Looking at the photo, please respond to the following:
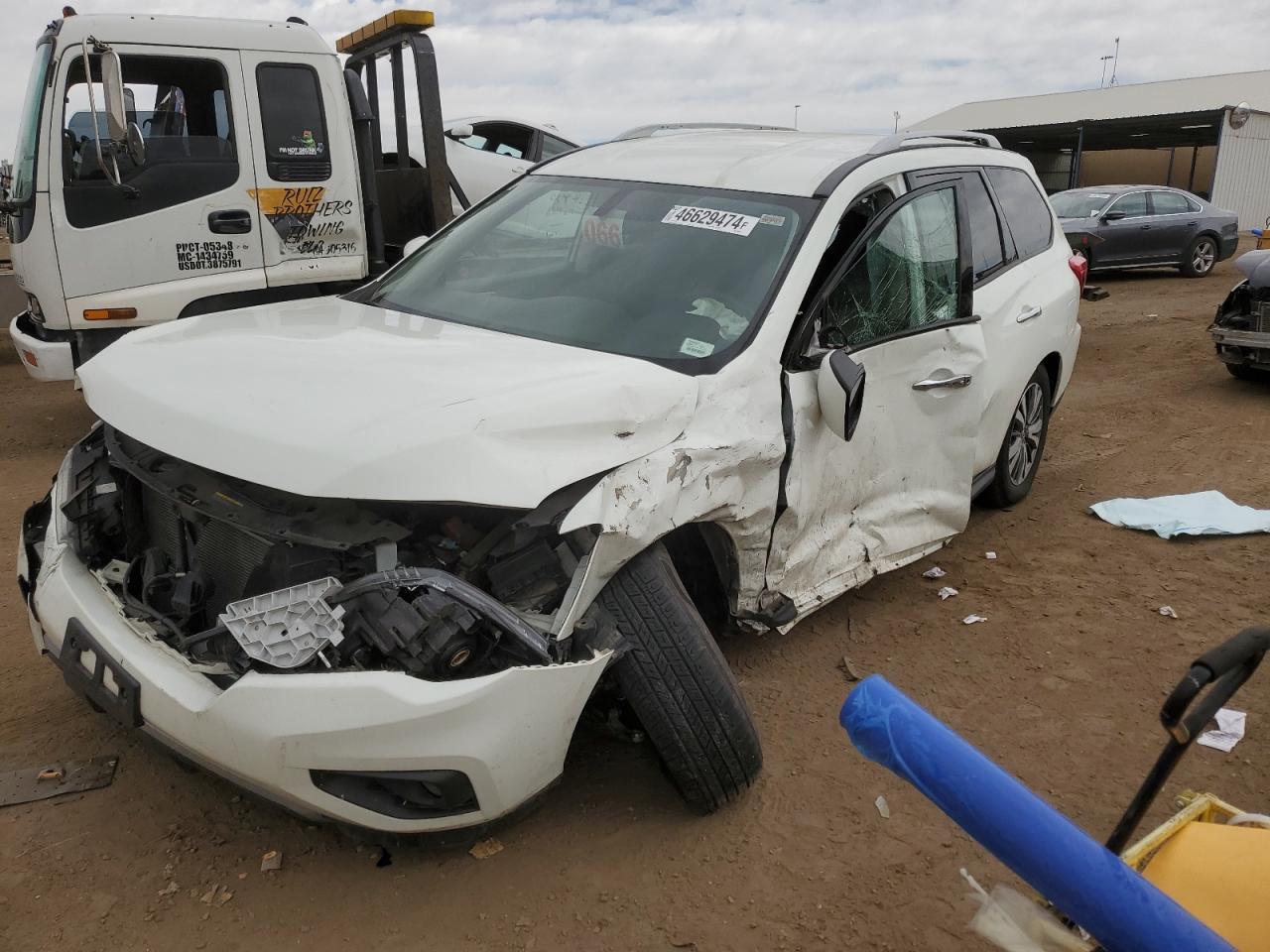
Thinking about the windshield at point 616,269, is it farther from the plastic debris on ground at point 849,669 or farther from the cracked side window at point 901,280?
the plastic debris on ground at point 849,669

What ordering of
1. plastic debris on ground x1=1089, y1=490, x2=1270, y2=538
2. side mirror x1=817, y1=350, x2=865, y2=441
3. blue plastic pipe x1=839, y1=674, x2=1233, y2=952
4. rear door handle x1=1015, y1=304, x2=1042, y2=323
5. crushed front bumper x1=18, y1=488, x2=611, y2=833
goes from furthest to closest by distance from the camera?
plastic debris on ground x1=1089, y1=490, x2=1270, y2=538 < rear door handle x1=1015, y1=304, x2=1042, y2=323 < side mirror x1=817, y1=350, x2=865, y2=441 < crushed front bumper x1=18, y1=488, x2=611, y2=833 < blue plastic pipe x1=839, y1=674, x2=1233, y2=952

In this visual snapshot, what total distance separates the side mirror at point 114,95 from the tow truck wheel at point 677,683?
402 cm

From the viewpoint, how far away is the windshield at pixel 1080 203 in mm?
14531

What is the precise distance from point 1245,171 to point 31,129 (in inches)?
1051

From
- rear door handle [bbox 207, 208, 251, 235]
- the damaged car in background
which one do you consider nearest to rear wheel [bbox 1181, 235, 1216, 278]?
the damaged car in background

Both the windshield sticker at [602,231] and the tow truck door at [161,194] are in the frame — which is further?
the tow truck door at [161,194]

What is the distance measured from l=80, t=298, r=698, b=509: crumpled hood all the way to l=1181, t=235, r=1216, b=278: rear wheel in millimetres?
14713

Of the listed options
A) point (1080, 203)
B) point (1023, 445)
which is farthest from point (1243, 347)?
point (1080, 203)

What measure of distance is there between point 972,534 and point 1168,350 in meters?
5.80

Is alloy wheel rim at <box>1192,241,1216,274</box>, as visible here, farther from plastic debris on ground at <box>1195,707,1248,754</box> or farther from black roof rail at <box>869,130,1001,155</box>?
plastic debris on ground at <box>1195,707,1248,754</box>

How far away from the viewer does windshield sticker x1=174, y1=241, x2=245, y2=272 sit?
→ 245 inches

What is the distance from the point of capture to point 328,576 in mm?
2465

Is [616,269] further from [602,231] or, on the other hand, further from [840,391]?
[840,391]

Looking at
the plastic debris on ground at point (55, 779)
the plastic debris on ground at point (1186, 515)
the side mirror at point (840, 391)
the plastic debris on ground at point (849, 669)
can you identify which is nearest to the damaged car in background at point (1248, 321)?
the plastic debris on ground at point (1186, 515)
